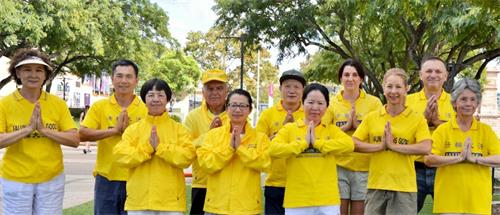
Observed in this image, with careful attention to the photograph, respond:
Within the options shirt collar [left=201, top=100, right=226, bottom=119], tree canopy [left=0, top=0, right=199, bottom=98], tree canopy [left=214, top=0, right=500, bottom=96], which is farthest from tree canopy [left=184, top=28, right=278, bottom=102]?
shirt collar [left=201, top=100, right=226, bottom=119]

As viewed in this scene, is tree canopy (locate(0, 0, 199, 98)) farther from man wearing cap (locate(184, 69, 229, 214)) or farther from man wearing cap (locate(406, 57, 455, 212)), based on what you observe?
man wearing cap (locate(406, 57, 455, 212))

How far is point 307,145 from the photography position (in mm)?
4293

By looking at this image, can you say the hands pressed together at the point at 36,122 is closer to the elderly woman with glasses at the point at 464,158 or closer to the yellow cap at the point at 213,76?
the yellow cap at the point at 213,76

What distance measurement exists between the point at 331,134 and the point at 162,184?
138cm

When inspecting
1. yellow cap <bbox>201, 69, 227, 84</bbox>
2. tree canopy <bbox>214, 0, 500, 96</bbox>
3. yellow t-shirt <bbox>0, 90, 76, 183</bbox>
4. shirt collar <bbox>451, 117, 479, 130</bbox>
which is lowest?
yellow t-shirt <bbox>0, 90, 76, 183</bbox>

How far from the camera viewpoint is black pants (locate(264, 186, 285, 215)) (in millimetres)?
4848

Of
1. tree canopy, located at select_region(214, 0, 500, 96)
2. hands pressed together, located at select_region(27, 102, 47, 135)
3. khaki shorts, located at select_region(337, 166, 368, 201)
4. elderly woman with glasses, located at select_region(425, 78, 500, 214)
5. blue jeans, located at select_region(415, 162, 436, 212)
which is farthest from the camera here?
tree canopy, located at select_region(214, 0, 500, 96)

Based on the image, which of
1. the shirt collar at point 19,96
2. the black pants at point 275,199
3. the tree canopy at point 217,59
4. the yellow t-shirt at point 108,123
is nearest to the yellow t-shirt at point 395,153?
the black pants at point 275,199

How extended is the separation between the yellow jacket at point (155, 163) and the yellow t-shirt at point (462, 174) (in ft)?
6.52

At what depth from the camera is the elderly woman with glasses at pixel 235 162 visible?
4.36 meters

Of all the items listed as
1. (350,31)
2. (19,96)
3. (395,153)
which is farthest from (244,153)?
(350,31)

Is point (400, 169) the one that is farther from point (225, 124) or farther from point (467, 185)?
point (225, 124)

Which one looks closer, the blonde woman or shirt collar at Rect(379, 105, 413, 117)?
the blonde woman

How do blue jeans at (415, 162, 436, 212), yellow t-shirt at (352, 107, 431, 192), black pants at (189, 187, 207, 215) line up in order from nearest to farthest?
1. yellow t-shirt at (352, 107, 431, 192)
2. black pants at (189, 187, 207, 215)
3. blue jeans at (415, 162, 436, 212)
